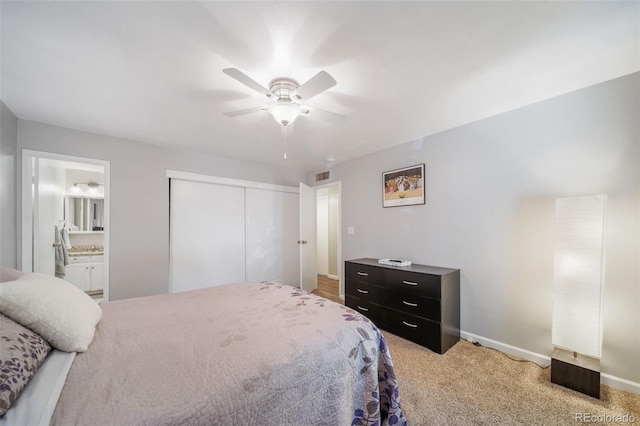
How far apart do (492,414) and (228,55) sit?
2875 millimetres

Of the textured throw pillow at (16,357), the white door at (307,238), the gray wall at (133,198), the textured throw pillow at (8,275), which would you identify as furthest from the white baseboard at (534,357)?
the gray wall at (133,198)

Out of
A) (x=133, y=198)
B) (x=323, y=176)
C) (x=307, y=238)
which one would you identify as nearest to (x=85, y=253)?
(x=133, y=198)

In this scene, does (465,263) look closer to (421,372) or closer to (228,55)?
(421,372)

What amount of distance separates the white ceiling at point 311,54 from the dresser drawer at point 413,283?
164 cm

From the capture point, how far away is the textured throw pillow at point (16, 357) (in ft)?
2.13

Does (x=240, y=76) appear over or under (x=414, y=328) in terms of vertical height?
over

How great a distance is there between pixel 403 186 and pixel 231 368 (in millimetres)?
2793

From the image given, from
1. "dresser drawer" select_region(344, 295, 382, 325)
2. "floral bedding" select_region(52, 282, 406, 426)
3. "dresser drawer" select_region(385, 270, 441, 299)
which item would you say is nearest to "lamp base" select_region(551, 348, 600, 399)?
"dresser drawer" select_region(385, 270, 441, 299)

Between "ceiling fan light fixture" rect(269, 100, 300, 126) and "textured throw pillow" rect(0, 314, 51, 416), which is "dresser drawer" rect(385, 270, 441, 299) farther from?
"textured throw pillow" rect(0, 314, 51, 416)

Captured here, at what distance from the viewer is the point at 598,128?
183 centimetres

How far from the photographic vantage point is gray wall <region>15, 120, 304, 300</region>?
2619 millimetres

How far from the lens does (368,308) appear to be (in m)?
2.91

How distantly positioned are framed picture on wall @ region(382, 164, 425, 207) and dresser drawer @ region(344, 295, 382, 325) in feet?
4.41

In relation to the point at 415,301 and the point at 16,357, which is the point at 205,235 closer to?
the point at 16,357
